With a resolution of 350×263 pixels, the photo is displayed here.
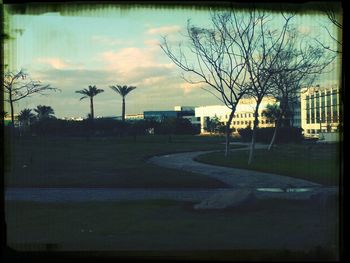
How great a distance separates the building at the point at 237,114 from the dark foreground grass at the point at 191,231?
4.49ft

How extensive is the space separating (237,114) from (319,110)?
58.2 inches

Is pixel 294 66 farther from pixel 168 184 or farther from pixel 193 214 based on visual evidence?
pixel 168 184

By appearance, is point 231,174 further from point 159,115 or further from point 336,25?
point 336,25

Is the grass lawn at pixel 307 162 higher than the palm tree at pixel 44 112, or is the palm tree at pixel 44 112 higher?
the palm tree at pixel 44 112

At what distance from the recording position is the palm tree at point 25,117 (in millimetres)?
5077

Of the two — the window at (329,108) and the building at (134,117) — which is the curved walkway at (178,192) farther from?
the building at (134,117)

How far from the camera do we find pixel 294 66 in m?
6.69

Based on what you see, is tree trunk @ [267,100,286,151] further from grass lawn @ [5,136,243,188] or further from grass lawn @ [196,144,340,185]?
grass lawn @ [5,136,243,188]

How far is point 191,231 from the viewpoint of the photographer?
509 cm

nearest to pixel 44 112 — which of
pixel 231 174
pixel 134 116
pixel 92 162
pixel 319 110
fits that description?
pixel 134 116

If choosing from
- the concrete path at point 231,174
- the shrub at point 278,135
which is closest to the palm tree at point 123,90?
the concrete path at point 231,174

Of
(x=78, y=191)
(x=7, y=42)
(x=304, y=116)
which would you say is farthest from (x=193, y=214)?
(x=78, y=191)

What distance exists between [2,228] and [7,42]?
5.60 ft

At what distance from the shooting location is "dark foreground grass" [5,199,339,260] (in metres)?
4.49
